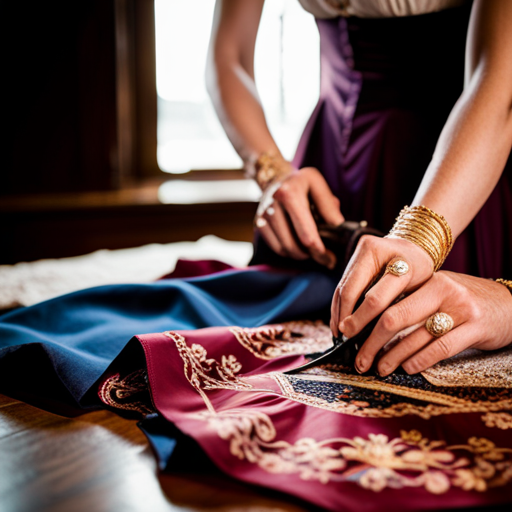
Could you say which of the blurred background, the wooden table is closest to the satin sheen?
the wooden table

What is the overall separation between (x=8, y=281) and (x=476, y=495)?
0.94 m

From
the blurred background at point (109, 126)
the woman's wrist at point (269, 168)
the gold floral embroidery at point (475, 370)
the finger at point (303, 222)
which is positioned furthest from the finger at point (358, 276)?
the blurred background at point (109, 126)

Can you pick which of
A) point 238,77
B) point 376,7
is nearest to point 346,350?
point 376,7

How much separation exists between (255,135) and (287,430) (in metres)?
0.64

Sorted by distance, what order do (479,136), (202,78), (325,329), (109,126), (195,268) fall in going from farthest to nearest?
1. (202,78)
2. (109,126)
3. (195,268)
4. (325,329)
5. (479,136)

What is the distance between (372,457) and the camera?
0.42m

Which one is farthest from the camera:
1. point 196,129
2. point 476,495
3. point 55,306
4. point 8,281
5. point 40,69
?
point 196,129

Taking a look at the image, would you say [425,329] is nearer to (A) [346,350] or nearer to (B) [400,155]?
(A) [346,350]

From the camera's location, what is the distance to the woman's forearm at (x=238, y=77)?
39.3 inches

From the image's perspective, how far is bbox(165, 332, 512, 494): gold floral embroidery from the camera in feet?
1.29

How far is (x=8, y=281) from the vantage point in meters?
1.05

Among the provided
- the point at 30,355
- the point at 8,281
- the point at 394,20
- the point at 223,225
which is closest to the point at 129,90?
the point at 223,225

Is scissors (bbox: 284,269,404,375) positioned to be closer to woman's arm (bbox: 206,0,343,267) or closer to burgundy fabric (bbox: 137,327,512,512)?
burgundy fabric (bbox: 137,327,512,512)

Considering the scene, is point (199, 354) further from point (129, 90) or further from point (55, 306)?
point (129, 90)
